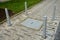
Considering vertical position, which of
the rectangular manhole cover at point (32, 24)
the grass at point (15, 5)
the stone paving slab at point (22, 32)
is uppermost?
the grass at point (15, 5)

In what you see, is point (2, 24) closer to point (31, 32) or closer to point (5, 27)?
point (5, 27)

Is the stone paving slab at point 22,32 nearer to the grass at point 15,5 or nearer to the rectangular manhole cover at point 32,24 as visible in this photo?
the rectangular manhole cover at point 32,24

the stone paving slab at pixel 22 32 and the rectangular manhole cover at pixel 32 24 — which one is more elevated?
the rectangular manhole cover at pixel 32 24

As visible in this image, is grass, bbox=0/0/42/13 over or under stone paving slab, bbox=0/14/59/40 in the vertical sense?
over

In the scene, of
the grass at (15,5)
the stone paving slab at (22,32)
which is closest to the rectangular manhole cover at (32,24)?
the stone paving slab at (22,32)

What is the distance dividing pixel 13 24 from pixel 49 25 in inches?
87.4

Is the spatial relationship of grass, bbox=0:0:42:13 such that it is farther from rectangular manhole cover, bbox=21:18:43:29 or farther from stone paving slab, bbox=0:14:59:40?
stone paving slab, bbox=0:14:59:40

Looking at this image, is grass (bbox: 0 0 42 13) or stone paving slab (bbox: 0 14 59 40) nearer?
stone paving slab (bbox: 0 14 59 40)

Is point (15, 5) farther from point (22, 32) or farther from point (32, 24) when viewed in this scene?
point (22, 32)

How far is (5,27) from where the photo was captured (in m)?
6.14

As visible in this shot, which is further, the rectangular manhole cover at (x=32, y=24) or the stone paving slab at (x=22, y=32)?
the rectangular manhole cover at (x=32, y=24)

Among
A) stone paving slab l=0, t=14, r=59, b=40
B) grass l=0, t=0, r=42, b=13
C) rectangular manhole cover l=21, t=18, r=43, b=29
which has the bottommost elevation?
stone paving slab l=0, t=14, r=59, b=40

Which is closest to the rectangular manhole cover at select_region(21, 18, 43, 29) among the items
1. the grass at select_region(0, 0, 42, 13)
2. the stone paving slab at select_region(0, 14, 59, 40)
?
the stone paving slab at select_region(0, 14, 59, 40)

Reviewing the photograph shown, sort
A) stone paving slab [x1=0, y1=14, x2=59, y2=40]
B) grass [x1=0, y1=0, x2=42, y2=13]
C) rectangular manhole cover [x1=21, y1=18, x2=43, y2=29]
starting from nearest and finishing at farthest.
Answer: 1. stone paving slab [x1=0, y1=14, x2=59, y2=40]
2. rectangular manhole cover [x1=21, y1=18, x2=43, y2=29]
3. grass [x1=0, y1=0, x2=42, y2=13]
